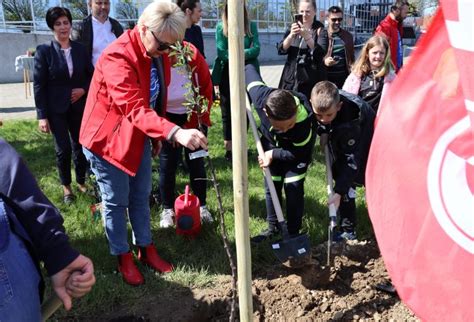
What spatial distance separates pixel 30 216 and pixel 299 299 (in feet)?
6.22

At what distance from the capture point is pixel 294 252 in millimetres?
3148

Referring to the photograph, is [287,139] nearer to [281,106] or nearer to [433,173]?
[281,106]

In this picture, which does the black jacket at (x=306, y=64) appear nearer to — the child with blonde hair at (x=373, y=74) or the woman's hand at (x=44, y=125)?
the child with blonde hair at (x=373, y=74)

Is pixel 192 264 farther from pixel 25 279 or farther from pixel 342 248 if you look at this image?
pixel 25 279

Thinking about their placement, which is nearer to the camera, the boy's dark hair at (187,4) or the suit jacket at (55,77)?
the suit jacket at (55,77)

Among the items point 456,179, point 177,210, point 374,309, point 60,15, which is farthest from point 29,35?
point 456,179

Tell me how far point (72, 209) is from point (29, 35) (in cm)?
1276

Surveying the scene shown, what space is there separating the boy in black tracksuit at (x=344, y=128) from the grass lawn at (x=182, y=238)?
0.64m

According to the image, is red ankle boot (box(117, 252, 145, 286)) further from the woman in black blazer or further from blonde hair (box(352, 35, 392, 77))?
blonde hair (box(352, 35, 392, 77))

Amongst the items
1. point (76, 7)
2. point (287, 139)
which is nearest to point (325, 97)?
point (287, 139)

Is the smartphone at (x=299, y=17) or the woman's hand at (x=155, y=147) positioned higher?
the smartphone at (x=299, y=17)

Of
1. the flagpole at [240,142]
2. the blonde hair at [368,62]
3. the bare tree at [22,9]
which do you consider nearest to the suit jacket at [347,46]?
the blonde hair at [368,62]

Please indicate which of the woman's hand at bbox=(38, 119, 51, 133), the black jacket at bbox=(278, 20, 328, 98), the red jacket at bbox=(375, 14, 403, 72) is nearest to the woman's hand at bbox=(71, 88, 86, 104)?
the woman's hand at bbox=(38, 119, 51, 133)

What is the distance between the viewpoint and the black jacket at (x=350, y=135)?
3.28 m
